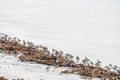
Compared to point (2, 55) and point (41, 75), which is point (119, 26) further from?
point (41, 75)

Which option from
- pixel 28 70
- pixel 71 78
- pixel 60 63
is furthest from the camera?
pixel 60 63

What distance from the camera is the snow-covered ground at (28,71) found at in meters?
25.9

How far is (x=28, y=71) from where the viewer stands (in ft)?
91.0

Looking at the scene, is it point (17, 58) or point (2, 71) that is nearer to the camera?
point (2, 71)

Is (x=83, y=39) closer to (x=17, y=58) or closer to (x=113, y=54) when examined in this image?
(x=113, y=54)

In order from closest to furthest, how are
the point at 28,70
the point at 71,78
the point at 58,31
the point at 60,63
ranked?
the point at 71,78 < the point at 28,70 < the point at 60,63 < the point at 58,31

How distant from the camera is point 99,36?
187 ft

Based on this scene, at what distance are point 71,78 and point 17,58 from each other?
25.4 feet

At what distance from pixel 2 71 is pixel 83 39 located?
91.4 feet

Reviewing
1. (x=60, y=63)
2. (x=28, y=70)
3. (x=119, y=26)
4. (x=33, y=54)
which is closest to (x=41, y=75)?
(x=28, y=70)

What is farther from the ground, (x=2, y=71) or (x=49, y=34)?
(x=49, y=34)

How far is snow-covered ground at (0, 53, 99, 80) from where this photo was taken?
25.9 m

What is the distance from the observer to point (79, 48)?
1762 inches

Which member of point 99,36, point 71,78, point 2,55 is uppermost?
point 99,36
